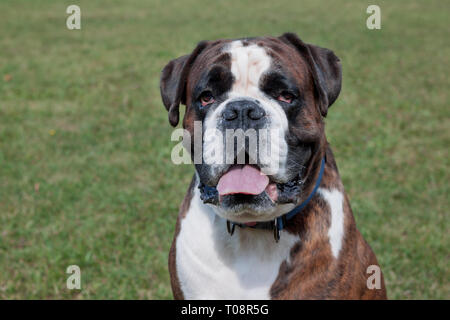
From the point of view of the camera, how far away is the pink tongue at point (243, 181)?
8.42 ft

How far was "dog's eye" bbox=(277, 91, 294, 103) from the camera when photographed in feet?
8.96

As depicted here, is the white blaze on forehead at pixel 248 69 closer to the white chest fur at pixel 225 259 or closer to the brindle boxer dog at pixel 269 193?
the brindle boxer dog at pixel 269 193

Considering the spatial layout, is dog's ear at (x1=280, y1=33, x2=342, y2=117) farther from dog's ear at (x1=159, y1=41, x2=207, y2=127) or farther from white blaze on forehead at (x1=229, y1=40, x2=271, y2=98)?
dog's ear at (x1=159, y1=41, x2=207, y2=127)

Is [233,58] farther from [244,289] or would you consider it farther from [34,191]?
[34,191]

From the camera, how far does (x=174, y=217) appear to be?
4.94m

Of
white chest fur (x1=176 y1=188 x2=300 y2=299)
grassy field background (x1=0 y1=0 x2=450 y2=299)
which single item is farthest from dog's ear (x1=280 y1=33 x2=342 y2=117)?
grassy field background (x1=0 y1=0 x2=450 y2=299)

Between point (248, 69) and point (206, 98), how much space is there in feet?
0.89

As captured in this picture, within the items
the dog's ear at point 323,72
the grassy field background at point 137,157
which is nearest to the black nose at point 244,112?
the dog's ear at point 323,72

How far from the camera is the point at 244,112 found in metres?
2.52

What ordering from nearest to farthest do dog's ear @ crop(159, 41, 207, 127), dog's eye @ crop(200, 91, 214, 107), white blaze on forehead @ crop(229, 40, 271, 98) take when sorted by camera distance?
white blaze on forehead @ crop(229, 40, 271, 98) → dog's eye @ crop(200, 91, 214, 107) → dog's ear @ crop(159, 41, 207, 127)

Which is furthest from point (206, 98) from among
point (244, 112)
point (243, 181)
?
point (243, 181)

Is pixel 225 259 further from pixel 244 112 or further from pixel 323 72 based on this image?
pixel 323 72

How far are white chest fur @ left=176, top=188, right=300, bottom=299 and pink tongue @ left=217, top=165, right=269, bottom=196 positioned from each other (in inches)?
14.2

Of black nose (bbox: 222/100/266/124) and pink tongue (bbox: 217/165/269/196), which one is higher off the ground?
black nose (bbox: 222/100/266/124)
